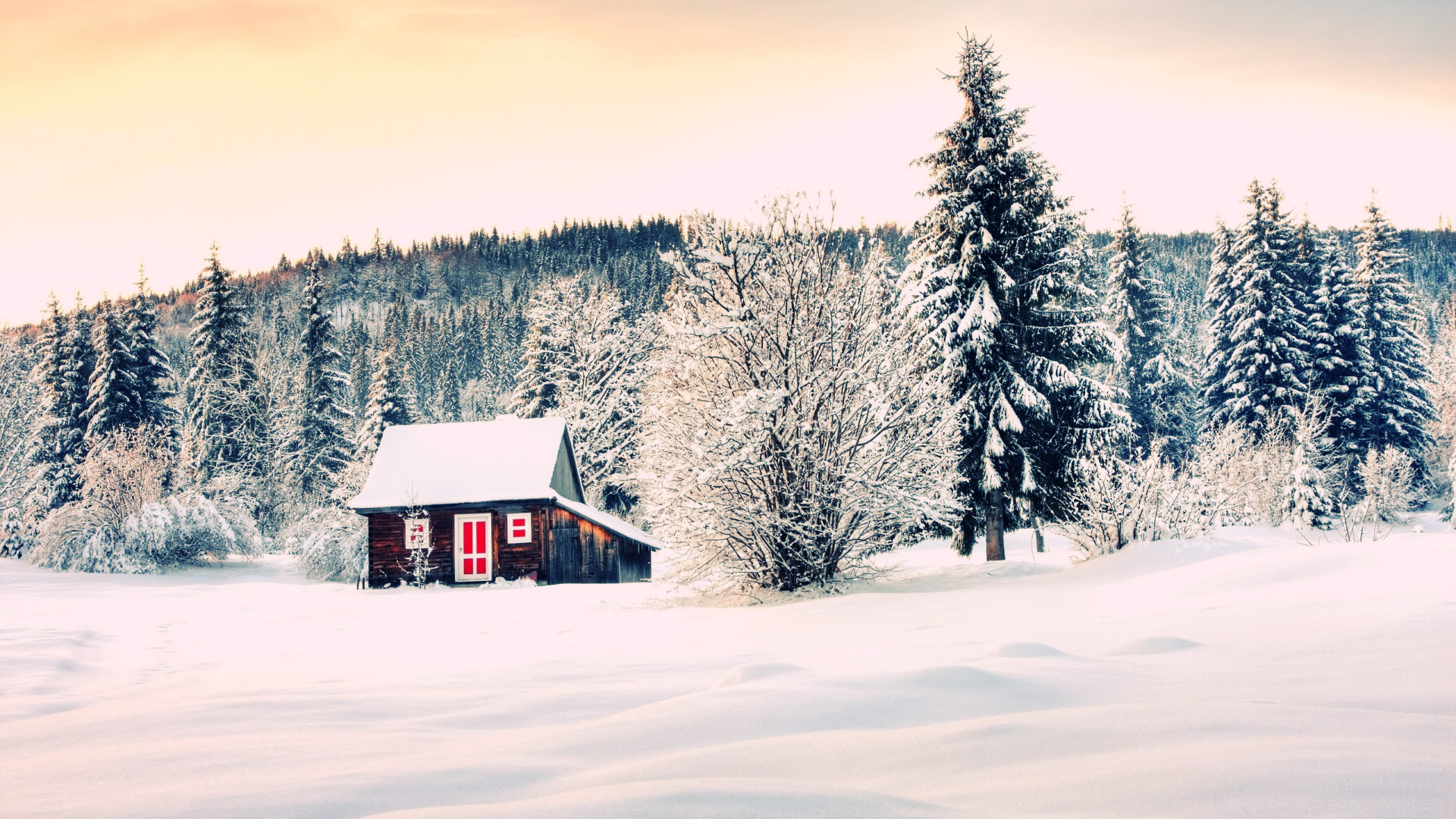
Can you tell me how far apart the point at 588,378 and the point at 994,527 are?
82.5ft

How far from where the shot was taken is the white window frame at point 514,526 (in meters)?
28.0

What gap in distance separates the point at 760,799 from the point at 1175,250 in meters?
187

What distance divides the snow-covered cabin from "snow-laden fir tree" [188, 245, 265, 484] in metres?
22.8

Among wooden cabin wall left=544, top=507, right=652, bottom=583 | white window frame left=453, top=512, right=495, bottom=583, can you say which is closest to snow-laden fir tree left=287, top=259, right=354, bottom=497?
white window frame left=453, top=512, right=495, bottom=583

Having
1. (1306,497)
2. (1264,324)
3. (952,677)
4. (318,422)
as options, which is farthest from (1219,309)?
(318,422)

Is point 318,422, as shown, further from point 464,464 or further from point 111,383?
point 464,464

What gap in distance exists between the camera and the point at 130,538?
1146 inches

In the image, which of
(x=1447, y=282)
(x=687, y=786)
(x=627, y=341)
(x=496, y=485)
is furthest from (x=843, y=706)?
(x=1447, y=282)

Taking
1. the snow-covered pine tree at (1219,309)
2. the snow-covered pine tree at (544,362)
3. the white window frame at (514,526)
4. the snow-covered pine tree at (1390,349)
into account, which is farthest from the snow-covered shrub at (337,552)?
the snow-covered pine tree at (1390,349)

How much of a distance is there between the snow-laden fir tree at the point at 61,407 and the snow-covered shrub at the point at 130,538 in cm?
1093

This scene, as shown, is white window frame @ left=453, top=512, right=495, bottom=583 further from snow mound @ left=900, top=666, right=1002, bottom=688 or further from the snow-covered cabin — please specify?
snow mound @ left=900, top=666, right=1002, bottom=688

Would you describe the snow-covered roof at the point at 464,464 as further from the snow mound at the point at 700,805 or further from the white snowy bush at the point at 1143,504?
the snow mound at the point at 700,805

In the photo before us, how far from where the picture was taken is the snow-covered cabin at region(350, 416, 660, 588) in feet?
91.5

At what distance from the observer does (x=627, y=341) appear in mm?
43438
